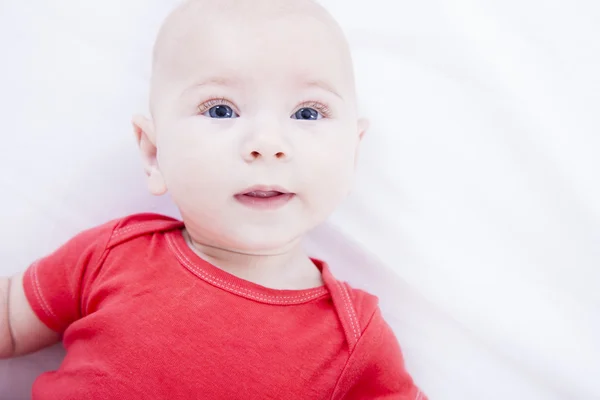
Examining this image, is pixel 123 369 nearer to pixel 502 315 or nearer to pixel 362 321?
pixel 362 321

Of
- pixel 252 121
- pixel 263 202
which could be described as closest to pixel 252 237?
pixel 263 202

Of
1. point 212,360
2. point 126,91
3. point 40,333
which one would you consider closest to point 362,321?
point 212,360

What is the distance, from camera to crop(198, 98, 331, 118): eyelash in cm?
93

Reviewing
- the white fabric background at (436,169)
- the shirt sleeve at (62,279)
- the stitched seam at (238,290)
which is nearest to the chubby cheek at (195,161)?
the stitched seam at (238,290)

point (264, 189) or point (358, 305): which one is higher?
point (264, 189)

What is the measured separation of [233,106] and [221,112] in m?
0.02

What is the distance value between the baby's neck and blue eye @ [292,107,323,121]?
0.22 meters

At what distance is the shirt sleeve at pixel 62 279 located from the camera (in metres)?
1.03

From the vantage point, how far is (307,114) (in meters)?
0.97

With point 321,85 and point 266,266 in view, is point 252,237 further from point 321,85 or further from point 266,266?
point 321,85

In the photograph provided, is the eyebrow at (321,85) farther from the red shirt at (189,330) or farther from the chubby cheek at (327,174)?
the red shirt at (189,330)

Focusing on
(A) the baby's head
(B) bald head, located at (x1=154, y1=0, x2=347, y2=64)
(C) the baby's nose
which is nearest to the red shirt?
(A) the baby's head

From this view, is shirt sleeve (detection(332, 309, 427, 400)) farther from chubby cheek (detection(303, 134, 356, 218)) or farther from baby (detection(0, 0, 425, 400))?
chubby cheek (detection(303, 134, 356, 218))

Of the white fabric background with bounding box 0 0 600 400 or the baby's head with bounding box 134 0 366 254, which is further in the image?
the white fabric background with bounding box 0 0 600 400
